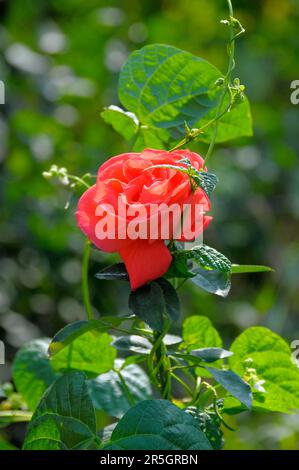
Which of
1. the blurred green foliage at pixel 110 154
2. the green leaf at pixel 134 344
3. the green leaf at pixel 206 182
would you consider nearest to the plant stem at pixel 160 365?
the green leaf at pixel 134 344

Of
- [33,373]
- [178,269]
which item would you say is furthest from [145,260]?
[33,373]

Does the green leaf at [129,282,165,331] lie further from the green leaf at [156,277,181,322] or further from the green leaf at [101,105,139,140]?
the green leaf at [101,105,139,140]

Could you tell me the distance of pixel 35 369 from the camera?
73cm

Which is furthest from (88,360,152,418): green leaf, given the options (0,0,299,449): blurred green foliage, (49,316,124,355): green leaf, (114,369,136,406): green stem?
(0,0,299,449): blurred green foliage

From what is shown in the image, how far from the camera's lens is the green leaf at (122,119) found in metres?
0.65

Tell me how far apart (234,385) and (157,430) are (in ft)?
0.21

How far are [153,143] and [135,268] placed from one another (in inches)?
6.2

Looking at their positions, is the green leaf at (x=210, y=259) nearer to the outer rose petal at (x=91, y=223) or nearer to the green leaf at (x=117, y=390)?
the outer rose petal at (x=91, y=223)

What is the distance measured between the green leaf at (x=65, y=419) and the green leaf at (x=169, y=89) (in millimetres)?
211

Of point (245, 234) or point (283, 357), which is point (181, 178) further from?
point (245, 234)

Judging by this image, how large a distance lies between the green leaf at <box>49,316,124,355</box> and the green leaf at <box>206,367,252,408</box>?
0.08 metres

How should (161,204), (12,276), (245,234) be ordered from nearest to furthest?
(161,204)
(12,276)
(245,234)

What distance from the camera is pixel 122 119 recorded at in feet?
2.16

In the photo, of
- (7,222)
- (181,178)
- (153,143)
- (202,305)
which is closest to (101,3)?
(7,222)
